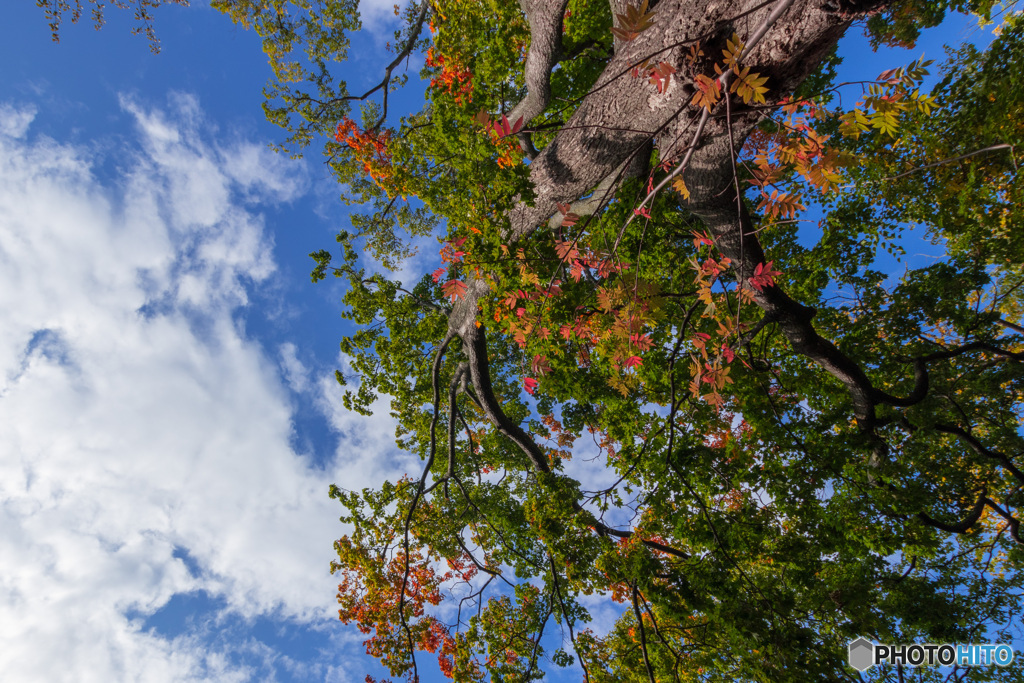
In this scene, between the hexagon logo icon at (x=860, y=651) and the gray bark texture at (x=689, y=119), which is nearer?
the gray bark texture at (x=689, y=119)

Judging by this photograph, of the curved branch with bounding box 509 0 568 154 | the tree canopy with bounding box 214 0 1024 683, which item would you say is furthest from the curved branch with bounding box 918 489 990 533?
the curved branch with bounding box 509 0 568 154

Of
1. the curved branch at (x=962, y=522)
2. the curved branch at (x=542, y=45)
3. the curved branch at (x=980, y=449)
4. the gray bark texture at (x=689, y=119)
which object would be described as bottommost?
the curved branch at (x=962, y=522)

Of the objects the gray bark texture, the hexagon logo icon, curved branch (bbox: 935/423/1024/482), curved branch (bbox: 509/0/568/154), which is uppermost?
curved branch (bbox: 509/0/568/154)

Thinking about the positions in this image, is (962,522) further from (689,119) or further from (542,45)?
(542,45)

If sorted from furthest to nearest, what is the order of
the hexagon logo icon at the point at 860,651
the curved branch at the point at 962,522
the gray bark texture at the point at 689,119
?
the curved branch at the point at 962,522
the hexagon logo icon at the point at 860,651
the gray bark texture at the point at 689,119

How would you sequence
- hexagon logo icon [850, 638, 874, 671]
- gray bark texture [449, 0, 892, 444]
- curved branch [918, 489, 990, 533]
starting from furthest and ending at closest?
1. curved branch [918, 489, 990, 533]
2. hexagon logo icon [850, 638, 874, 671]
3. gray bark texture [449, 0, 892, 444]

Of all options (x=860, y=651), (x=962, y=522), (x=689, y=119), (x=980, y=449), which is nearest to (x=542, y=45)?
(x=689, y=119)

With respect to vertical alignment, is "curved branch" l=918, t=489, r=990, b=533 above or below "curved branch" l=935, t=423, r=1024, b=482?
below

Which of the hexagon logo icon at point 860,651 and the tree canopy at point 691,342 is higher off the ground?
the tree canopy at point 691,342

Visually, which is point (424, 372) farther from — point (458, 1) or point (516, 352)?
point (458, 1)

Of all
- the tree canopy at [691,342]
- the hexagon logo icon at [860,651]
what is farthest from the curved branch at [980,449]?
the hexagon logo icon at [860,651]

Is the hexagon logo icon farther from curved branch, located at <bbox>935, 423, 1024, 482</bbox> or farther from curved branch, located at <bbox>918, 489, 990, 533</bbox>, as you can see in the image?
curved branch, located at <bbox>935, 423, 1024, 482</bbox>

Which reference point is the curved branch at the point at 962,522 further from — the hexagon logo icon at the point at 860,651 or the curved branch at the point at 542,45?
the curved branch at the point at 542,45

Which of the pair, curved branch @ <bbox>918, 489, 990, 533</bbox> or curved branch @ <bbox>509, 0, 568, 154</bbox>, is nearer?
curved branch @ <bbox>509, 0, 568, 154</bbox>
